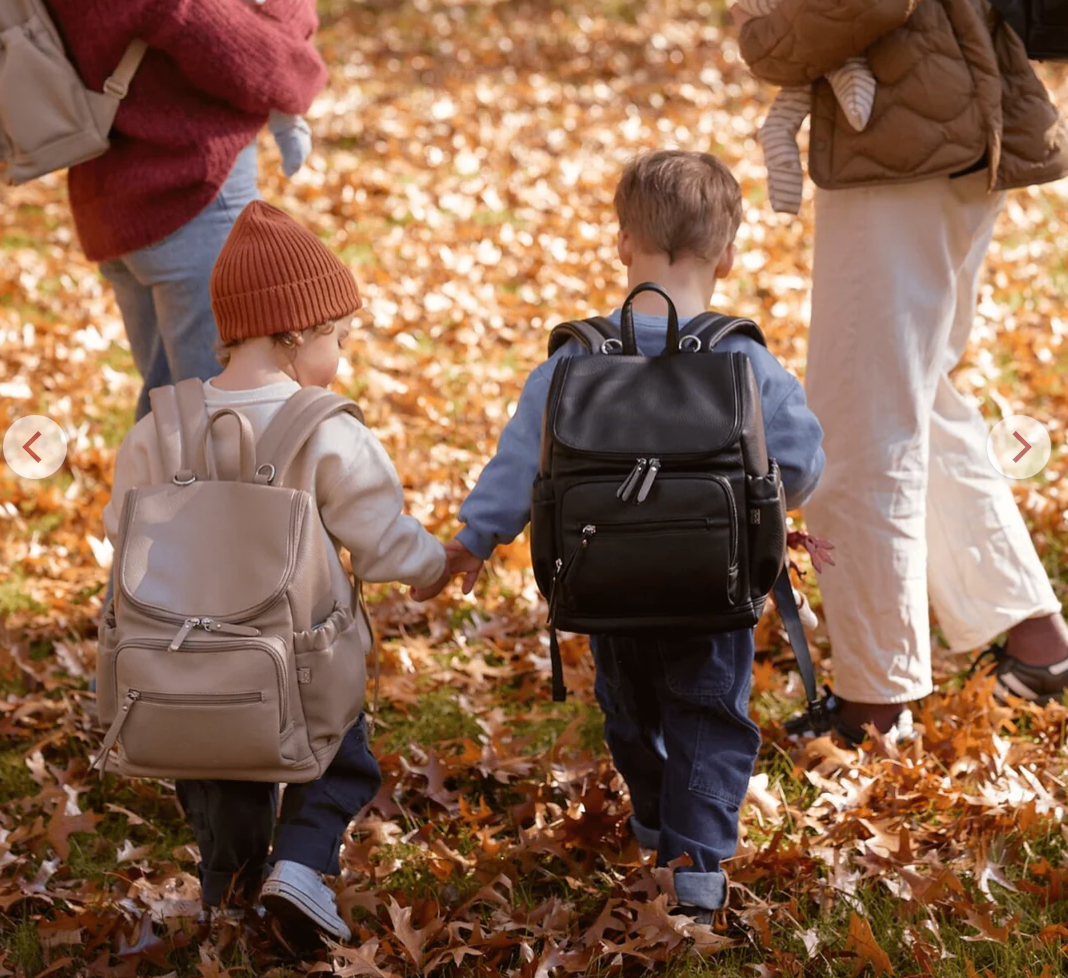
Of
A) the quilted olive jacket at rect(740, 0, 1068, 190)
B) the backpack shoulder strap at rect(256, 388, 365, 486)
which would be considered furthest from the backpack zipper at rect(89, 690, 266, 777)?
the quilted olive jacket at rect(740, 0, 1068, 190)

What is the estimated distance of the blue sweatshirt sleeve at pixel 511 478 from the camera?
286cm

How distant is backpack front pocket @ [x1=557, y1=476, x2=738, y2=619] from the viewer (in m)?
2.56

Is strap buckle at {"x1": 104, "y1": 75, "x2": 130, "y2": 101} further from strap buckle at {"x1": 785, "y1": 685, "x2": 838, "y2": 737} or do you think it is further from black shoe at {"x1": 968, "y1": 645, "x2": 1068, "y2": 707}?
black shoe at {"x1": 968, "y1": 645, "x2": 1068, "y2": 707}

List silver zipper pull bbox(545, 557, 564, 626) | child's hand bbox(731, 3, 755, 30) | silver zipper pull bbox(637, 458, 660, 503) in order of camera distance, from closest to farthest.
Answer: silver zipper pull bbox(637, 458, 660, 503) < silver zipper pull bbox(545, 557, 564, 626) < child's hand bbox(731, 3, 755, 30)

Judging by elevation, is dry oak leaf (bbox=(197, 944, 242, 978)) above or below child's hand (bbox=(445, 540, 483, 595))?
below

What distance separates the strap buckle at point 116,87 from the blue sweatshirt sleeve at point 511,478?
4.59ft

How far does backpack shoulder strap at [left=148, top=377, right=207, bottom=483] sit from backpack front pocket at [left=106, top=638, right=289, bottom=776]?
0.35 metres

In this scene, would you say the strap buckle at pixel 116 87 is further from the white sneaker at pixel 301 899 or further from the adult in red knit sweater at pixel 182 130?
the white sneaker at pixel 301 899

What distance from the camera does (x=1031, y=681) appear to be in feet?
12.7

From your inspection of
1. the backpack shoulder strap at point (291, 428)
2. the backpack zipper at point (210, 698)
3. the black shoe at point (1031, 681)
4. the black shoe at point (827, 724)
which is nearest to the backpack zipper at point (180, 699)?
the backpack zipper at point (210, 698)

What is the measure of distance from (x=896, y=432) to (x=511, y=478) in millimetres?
1174

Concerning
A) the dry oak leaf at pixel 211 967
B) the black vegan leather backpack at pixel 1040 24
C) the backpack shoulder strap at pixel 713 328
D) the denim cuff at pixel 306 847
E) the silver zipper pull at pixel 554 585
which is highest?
the black vegan leather backpack at pixel 1040 24

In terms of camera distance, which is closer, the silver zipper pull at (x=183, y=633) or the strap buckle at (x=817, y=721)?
the silver zipper pull at (x=183, y=633)

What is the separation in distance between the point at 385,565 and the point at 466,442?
3007 mm
